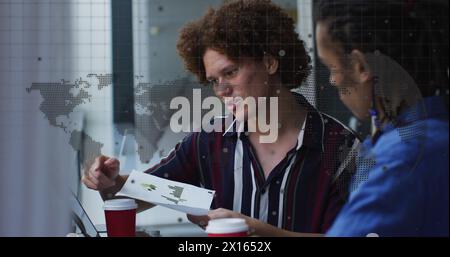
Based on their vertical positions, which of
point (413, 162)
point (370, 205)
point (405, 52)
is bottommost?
point (370, 205)

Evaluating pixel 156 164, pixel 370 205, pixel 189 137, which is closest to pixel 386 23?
pixel 370 205

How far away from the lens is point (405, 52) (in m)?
2.03

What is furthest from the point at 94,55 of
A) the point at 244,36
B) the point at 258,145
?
the point at 258,145

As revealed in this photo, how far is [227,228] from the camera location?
1.89m

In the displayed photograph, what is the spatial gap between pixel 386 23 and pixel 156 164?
0.96 meters

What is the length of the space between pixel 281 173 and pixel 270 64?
391 mm

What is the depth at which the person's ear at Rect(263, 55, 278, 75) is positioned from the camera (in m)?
2.02

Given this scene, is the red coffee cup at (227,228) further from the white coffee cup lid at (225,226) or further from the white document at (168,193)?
the white document at (168,193)

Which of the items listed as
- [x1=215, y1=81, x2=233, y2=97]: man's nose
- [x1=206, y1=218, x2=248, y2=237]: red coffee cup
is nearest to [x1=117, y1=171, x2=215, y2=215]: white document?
Answer: [x1=206, y1=218, x2=248, y2=237]: red coffee cup

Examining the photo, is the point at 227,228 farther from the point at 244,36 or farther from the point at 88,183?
the point at 244,36

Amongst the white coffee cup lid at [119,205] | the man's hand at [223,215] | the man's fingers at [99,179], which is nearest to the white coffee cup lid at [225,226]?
the man's hand at [223,215]

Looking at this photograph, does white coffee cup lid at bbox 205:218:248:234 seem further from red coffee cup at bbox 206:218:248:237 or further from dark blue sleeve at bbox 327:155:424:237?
dark blue sleeve at bbox 327:155:424:237

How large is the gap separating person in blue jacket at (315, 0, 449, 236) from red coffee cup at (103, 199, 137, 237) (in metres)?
0.72
